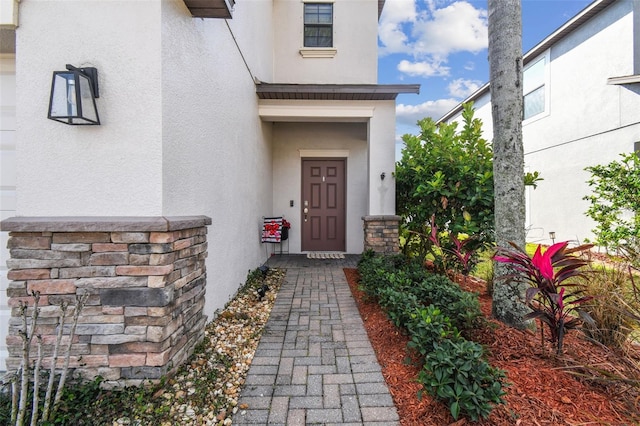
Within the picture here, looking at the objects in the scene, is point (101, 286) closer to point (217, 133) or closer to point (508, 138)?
point (217, 133)

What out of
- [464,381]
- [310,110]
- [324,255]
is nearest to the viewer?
[464,381]

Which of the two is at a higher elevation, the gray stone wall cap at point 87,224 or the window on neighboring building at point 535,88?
the window on neighboring building at point 535,88

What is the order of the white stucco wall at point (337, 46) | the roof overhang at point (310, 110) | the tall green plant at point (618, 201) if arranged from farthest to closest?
the white stucco wall at point (337, 46)
the roof overhang at point (310, 110)
the tall green plant at point (618, 201)

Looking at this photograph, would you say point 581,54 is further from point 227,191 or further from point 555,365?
point 227,191

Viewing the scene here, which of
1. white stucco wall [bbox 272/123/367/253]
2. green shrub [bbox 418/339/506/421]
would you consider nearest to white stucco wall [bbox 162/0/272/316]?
white stucco wall [bbox 272/123/367/253]

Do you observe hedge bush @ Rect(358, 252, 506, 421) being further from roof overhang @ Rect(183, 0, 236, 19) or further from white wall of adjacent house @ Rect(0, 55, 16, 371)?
white wall of adjacent house @ Rect(0, 55, 16, 371)

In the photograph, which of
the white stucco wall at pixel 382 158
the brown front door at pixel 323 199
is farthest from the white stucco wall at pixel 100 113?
the brown front door at pixel 323 199

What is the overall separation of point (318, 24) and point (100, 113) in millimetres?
6152

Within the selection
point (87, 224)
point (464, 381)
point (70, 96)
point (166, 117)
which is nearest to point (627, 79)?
point (464, 381)

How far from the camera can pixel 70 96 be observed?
1.81 m

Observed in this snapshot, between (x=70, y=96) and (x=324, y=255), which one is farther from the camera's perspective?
(x=324, y=255)

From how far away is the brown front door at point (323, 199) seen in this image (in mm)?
6758

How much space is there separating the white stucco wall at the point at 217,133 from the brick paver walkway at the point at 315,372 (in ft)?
3.03

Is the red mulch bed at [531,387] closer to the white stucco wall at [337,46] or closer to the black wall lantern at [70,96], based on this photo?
the black wall lantern at [70,96]
